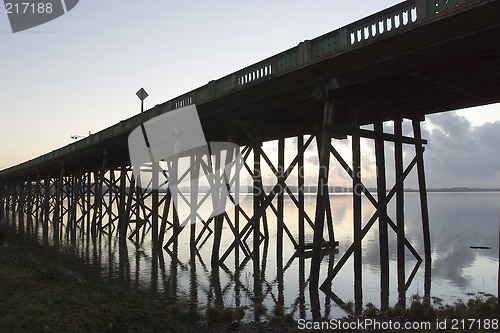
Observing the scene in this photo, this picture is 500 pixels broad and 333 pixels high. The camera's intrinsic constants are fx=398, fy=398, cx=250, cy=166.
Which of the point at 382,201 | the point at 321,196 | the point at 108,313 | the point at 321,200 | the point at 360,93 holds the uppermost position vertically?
the point at 360,93

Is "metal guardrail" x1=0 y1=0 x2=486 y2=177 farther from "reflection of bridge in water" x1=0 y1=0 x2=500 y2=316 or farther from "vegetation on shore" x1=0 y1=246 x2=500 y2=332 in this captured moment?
"vegetation on shore" x1=0 y1=246 x2=500 y2=332

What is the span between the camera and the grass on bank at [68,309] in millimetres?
7171

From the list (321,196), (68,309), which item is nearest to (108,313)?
(68,309)

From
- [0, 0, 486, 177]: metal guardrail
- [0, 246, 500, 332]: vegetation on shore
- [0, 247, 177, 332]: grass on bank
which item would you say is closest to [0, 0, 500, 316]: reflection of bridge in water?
[0, 0, 486, 177]: metal guardrail

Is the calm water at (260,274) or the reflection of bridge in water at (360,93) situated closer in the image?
the reflection of bridge in water at (360,93)

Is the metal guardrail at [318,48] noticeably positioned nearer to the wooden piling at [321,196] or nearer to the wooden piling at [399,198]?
the wooden piling at [321,196]

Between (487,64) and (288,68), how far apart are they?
18.1 ft

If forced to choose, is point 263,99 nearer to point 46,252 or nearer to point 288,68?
point 288,68

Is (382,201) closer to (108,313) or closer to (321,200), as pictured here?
(321,200)

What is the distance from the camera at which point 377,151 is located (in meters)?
14.8

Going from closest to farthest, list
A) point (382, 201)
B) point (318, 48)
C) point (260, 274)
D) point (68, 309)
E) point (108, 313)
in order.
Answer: point (108, 313) < point (68, 309) < point (318, 48) < point (382, 201) < point (260, 274)

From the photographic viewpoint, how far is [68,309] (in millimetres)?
8141

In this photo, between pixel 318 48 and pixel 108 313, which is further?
pixel 318 48

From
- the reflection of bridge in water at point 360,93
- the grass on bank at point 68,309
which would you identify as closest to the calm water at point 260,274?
the reflection of bridge in water at point 360,93
